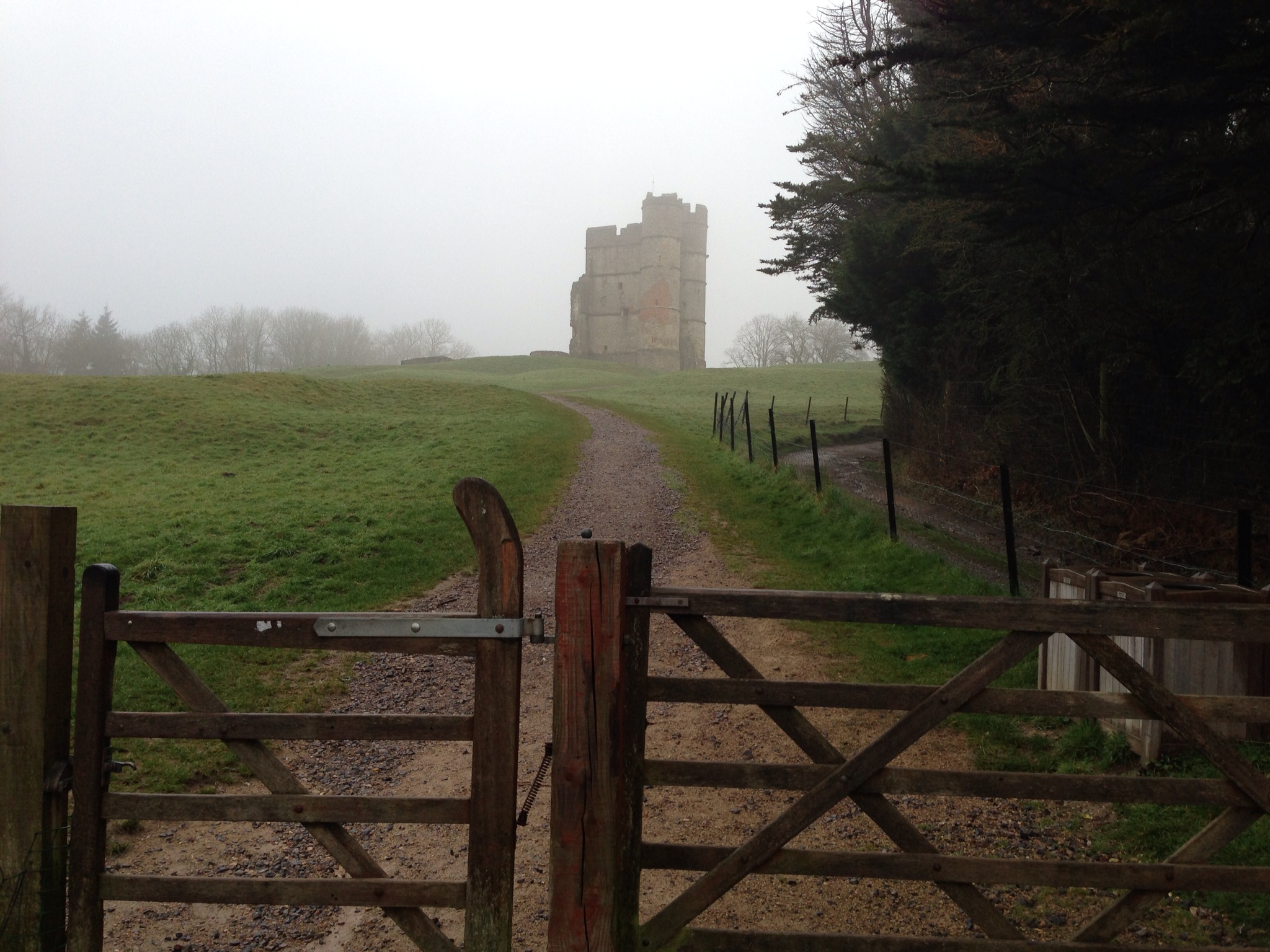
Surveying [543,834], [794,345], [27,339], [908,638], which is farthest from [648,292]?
[543,834]

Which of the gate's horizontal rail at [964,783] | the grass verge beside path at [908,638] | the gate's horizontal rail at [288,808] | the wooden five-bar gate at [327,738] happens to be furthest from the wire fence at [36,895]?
the grass verge beside path at [908,638]

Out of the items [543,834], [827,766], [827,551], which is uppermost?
[827,766]

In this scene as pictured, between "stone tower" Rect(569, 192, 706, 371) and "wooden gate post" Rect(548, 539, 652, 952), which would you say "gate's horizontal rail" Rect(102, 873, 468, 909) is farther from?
"stone tower" Rect(569, 192, 706, 371)

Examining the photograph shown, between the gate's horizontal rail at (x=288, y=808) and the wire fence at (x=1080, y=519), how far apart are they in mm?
5677

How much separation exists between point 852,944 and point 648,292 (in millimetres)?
89558

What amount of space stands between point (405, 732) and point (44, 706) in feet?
4.48

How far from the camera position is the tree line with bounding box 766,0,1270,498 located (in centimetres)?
837

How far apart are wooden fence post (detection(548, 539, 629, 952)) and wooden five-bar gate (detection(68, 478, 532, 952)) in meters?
0.17

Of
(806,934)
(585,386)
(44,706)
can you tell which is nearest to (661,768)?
(806,934)

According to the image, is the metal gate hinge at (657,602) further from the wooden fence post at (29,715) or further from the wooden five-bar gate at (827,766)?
the wooden fence post at (29,715)

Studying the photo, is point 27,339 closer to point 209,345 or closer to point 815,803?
point 209,345

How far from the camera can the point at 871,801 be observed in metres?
3.30

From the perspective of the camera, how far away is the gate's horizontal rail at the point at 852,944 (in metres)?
3.24

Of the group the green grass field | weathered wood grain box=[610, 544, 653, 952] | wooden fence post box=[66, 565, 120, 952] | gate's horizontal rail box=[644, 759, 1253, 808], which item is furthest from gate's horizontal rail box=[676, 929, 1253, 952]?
wooden fence post box=[66, 565, 120, 952]
